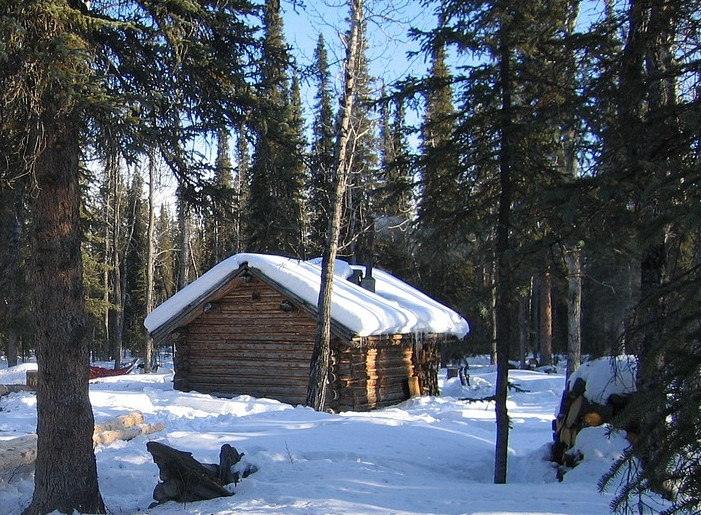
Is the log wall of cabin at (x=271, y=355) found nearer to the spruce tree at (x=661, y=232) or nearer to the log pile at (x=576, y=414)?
the log pile at (x=576, y=414)

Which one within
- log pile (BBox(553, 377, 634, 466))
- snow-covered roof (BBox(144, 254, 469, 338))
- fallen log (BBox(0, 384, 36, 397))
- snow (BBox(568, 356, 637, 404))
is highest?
snow-covered roof (BBox(144, 254, 469, 338))

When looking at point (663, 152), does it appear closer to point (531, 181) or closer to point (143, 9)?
point (531, 181)

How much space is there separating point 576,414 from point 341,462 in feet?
11.6

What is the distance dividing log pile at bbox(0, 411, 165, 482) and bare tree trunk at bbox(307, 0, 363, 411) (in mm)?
3884

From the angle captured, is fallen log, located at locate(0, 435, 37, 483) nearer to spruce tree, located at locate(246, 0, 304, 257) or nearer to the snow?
spruce tree, located at locate(246, 0, 304, 257)

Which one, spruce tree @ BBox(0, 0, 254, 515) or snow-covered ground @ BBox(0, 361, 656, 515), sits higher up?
spruce tree @ BBox(0, 0, 254, 515)

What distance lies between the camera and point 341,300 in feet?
56.0

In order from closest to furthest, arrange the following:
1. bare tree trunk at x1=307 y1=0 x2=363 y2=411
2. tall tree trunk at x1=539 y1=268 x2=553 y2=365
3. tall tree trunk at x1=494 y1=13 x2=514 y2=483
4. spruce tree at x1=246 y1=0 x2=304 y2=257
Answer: spruce tree at x1=246 y1=0 x2=304 y2=257 → tall tree trunk at x1=494 y1=13 x2=514 y2=483 → bare tree trunk at x1=307 y1=0 x2=363 y2=411 → tall tree trunk at x1=539 y1=268 x2=553 y2=365

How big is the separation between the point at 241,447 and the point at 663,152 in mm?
6906

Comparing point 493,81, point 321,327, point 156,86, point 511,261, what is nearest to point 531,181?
point 493,81

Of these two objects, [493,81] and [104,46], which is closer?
[104,46]

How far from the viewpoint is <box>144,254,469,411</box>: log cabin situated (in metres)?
17.3

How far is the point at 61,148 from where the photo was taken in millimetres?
6684

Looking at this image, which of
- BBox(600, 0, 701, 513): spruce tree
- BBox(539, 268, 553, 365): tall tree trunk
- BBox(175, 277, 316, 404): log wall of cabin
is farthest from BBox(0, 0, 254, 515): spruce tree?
BBox(539, 268, 553, 365): tall tree trunk
